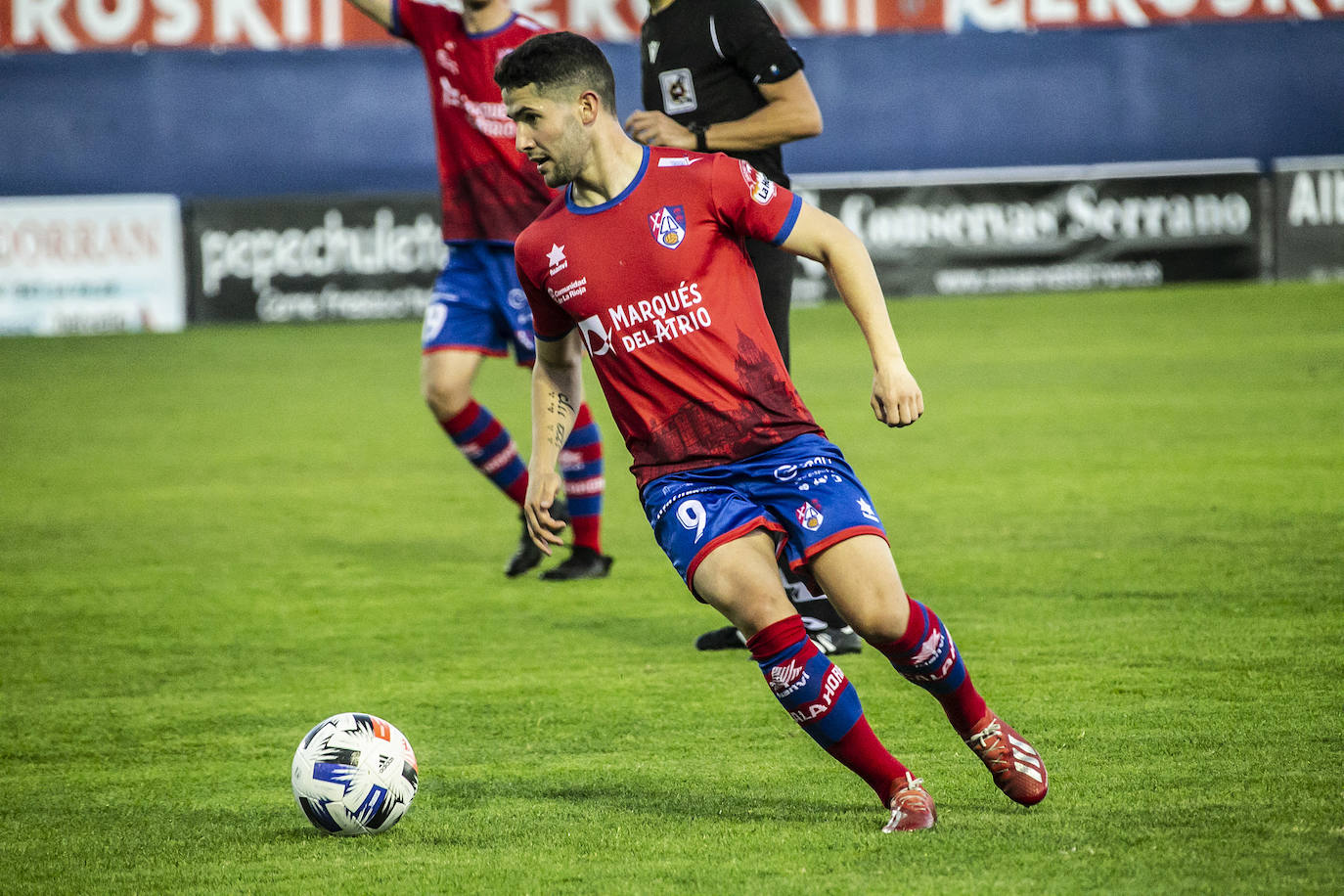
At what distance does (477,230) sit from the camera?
6.88 metres

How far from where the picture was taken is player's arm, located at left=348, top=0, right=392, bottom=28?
22.1ft

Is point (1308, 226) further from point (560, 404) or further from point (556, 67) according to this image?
point (556, 67)

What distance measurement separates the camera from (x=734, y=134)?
5.43 metres

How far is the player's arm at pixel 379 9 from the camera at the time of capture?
6.73m

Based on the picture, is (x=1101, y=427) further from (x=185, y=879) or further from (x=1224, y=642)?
(x=185, y=879)

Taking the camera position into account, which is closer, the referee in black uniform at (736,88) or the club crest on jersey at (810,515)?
the club crest on jersey at (810,515)

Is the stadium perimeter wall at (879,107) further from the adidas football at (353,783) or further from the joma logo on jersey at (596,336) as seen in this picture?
the adidas football at (353,783)

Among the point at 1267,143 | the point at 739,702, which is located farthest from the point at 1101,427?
the point at 1267,143

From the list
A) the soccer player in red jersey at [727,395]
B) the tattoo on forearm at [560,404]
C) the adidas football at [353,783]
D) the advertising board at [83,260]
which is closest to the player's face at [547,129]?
the soccer player in red jersey at [727,395]

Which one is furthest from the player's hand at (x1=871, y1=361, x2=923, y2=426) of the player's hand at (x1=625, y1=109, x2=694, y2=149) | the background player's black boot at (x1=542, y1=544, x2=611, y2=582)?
the background player's black boot at (x1=542, y1=544, x2=611, y2=582)

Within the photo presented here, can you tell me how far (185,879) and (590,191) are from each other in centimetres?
172

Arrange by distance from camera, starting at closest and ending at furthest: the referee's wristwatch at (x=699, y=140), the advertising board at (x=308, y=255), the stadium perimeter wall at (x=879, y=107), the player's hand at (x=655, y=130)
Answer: the player's hand at (x=655, y=130) < the referee's wristwatch at (x=699, y=140) < the advertising board at (x=308, y=255) < the stadium perimeter wall at (x=879, y=107)

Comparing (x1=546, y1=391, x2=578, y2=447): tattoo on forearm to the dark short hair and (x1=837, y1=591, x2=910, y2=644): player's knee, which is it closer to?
the dark short hair

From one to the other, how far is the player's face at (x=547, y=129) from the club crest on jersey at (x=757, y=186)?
38cm
